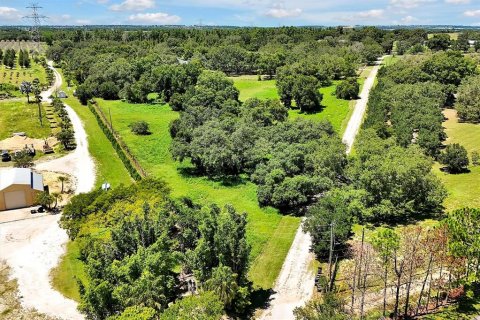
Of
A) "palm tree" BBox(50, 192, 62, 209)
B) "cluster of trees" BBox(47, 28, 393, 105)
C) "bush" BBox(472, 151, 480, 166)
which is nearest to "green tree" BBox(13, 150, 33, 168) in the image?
"palm tree" BBox(50, 192, 62, 209)

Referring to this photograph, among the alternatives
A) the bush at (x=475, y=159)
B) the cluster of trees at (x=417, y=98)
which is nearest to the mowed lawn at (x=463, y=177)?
the bush at (x=475, y=159)

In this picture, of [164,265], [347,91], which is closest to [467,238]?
[164,265]

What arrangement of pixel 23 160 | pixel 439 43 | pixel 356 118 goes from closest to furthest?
1. pixel 23 160
2. pixel 356 118
3. pixel 439 43

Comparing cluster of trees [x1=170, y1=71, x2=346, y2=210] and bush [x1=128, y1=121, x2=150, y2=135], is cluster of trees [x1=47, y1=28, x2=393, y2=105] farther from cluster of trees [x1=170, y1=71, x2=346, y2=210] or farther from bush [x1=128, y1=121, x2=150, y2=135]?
cluster of trees [x1=170, y1=71, x2=346, y2=210]

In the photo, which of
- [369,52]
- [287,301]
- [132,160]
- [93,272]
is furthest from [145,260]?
[369,52]

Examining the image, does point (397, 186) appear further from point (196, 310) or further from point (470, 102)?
point (470, 102)
